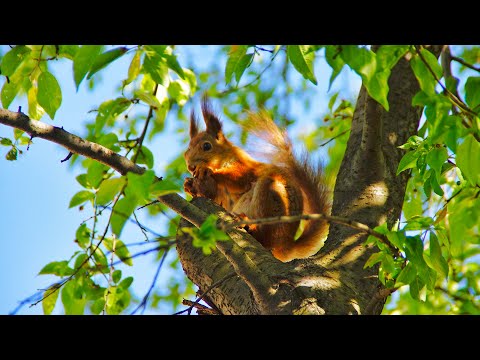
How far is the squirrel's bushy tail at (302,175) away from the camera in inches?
116

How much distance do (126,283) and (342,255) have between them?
848 millimetres

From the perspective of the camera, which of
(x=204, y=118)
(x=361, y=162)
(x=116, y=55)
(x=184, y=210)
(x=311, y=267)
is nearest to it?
(x=116, y=55)

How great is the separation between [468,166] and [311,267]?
77cm

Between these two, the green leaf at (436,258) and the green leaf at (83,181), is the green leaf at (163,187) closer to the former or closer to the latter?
the green leaf at (436,258)

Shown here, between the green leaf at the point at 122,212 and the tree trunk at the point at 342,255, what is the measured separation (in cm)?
15

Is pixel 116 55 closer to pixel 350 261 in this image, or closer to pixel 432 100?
pixel 432 100

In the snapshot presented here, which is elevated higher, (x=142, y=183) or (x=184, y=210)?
(x=184, y=210)

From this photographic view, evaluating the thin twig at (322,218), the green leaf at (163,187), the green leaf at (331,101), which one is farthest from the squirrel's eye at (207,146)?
the green leaf at (163,187)
